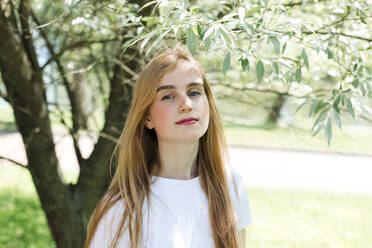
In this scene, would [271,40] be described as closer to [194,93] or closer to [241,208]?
[194,93]

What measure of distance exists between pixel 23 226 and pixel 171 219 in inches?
184

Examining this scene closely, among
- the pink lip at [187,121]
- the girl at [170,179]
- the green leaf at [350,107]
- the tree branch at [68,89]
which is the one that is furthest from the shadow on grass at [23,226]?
the green leaf at [350,107]

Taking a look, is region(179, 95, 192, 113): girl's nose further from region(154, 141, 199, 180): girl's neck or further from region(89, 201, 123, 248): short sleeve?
region(89, 201, 123, 248): short sleeve

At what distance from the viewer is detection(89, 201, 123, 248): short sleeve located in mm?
1696

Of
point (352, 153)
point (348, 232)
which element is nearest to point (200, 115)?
point (348, 232)

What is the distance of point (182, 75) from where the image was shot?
5.79 ft

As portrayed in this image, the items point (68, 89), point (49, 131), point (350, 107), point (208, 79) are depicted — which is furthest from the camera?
point (208, 79)

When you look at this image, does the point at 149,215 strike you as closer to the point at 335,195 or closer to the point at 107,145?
the point at 107,145

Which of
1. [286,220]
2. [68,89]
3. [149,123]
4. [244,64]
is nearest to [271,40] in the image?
[244,64]

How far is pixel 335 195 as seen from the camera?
7332 mm

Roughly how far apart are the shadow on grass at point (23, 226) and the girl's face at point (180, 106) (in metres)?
3.63

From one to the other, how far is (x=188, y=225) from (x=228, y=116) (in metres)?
3.24

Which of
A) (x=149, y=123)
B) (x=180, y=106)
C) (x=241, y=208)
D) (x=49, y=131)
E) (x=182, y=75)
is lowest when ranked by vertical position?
(x=241, y=208)

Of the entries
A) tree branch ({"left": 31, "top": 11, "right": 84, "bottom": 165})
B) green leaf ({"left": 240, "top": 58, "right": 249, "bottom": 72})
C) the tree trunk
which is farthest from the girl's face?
tree branch ({"left": 31, "top": 11, "right": 84, "bottom": 165})
